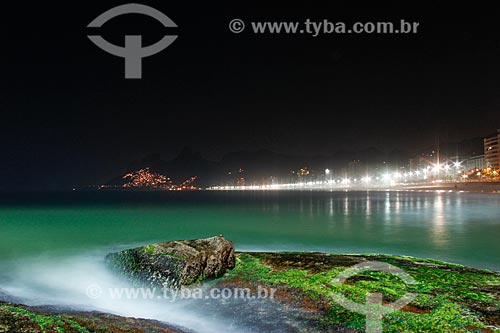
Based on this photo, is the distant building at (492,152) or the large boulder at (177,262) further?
the distant building at (492,152)

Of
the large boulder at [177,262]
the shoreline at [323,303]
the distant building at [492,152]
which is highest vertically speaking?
the distant building at [492,152]

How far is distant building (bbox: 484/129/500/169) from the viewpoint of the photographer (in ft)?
570

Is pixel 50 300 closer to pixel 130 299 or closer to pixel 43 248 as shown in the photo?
pixel 130 299

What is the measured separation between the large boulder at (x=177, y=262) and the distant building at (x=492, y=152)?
630 feet

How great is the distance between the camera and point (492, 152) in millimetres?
180625

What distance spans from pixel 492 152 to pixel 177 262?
677ft

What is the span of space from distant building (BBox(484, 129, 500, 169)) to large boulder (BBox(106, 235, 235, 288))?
7560 inches

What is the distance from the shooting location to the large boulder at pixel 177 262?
943 centimetres

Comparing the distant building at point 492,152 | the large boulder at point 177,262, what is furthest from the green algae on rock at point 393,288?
the distant building at point 492,152

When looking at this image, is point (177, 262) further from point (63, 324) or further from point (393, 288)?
point (393, 288)

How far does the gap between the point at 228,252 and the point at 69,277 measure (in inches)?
242

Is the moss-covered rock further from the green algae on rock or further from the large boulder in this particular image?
the green algae on rock

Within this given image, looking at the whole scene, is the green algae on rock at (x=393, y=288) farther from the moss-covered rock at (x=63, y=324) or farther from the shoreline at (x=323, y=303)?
the moss-covered rock at (x=63, y=324)

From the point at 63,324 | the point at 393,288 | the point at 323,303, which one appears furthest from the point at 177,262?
the point at 393,288
